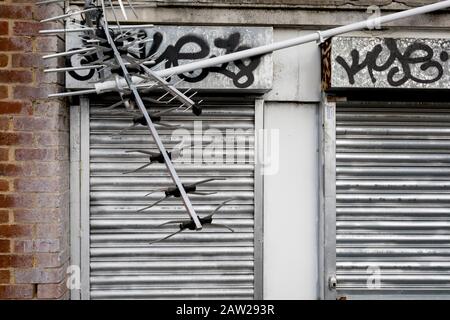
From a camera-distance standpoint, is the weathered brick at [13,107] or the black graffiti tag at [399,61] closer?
the weathered brick at [13,107]

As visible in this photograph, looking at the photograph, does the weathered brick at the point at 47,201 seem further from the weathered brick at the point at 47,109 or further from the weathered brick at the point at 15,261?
the weathered brick at the point at 47,109

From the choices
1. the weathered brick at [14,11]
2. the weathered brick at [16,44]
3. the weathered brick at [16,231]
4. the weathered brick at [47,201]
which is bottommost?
the weathered brick at [16,231]

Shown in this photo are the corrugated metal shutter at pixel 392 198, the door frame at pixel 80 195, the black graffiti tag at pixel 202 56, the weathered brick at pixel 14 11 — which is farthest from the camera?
the corrugated metal shutter at pixel 392 198

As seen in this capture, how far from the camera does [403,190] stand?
4.34 m

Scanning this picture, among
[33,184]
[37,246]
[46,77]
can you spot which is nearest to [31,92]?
[46,77]

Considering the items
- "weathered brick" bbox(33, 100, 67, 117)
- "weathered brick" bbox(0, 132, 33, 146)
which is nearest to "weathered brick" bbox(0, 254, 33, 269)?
"weathered brick" bbox(0, 132, 33, 146)

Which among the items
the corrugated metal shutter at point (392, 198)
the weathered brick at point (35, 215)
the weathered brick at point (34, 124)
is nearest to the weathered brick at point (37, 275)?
the weathered brick at point (35, 215)

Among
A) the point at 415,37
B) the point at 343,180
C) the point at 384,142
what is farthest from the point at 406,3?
the point at 343,180

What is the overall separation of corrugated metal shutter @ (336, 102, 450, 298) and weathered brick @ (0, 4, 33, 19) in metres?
2.87

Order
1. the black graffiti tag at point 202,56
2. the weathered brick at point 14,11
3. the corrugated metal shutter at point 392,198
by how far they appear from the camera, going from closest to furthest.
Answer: the weathered brick at point 14,11 → the black graffiti tag at point 202,56 → the corrugated metal shutter at point 392,198

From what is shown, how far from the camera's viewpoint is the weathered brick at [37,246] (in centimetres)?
387

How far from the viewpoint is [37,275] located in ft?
12.7

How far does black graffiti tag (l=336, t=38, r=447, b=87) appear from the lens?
13.2 feet

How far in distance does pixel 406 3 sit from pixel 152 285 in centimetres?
350
